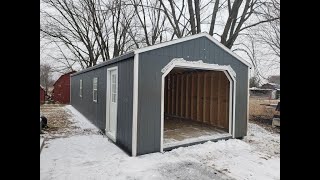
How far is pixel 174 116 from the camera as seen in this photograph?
1170 centimetres

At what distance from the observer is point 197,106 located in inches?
394

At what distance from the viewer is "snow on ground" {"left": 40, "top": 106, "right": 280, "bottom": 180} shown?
4.54 m

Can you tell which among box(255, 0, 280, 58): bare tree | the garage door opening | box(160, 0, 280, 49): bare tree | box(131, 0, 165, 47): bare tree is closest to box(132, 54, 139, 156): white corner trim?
the garage door opening

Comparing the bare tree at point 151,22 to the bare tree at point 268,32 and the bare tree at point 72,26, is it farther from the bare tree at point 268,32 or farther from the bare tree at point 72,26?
the bare tree at point 268,32

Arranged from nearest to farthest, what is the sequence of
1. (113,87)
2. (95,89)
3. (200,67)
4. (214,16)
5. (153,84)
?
(153,84)
(200,67)
(113,87)
(95,89)
(214,16)

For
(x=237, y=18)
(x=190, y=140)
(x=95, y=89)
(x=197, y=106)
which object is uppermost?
(x=237, y=18)

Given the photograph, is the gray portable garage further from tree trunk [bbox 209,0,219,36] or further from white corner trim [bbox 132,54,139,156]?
tree trunk [bbox 209,0,219,36]

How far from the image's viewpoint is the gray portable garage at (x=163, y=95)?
18.8 ft

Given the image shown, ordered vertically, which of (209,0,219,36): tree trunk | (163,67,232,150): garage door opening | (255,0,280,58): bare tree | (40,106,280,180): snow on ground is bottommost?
(40,106,280,180): snow on ground

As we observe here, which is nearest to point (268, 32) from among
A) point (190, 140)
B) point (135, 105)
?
point (190, 140)

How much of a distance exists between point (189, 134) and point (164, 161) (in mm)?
2399

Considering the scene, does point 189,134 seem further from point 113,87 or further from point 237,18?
point 237,18
